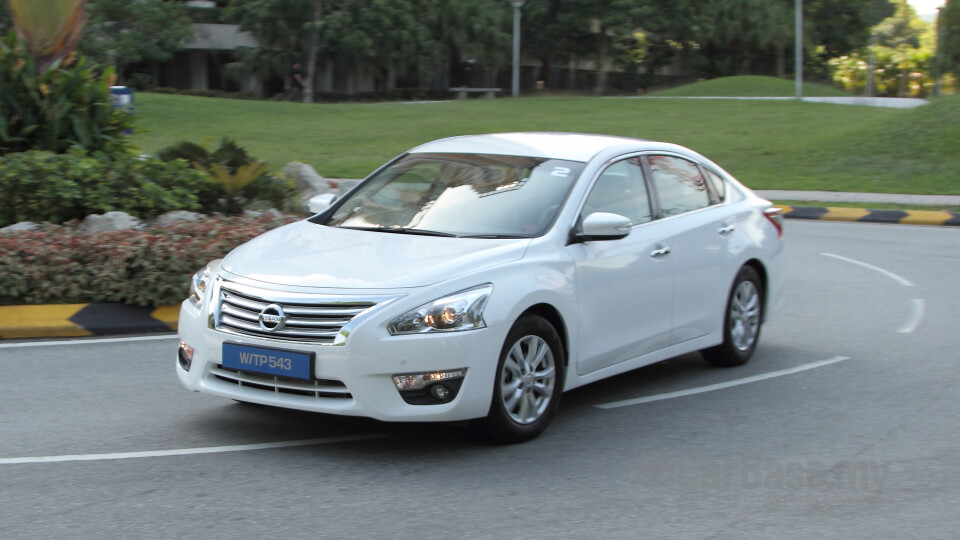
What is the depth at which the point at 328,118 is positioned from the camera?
1470 inches

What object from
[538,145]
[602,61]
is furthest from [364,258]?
[602,61]

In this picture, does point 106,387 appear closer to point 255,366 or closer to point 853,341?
point 255,366

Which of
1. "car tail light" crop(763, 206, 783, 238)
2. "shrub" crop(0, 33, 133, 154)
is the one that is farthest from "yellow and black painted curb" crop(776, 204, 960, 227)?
"shrub" crop(0, 33, 133, 154)

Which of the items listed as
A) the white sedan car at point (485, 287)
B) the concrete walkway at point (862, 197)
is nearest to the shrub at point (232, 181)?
the white sedan car at point (485, 287)

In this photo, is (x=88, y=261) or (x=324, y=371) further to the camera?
(x=88, y=261)

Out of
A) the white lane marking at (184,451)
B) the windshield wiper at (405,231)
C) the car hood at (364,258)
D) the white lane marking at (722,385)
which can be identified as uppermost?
the windshield wiper at (405,231)

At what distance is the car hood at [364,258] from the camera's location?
5.57m

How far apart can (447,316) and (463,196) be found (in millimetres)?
1403

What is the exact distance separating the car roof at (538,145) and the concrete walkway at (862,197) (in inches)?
540

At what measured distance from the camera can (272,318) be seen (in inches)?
216

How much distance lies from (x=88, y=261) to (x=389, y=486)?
524 centimetres

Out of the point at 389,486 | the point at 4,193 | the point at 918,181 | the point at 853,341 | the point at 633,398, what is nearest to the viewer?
the point at 389,486

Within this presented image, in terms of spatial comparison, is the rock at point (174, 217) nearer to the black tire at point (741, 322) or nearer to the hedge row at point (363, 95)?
the black tire at point (741, 322)

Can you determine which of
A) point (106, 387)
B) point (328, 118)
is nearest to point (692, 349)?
point (106, 387)
